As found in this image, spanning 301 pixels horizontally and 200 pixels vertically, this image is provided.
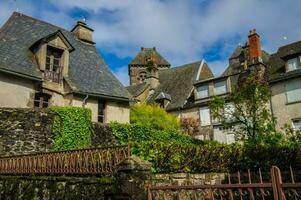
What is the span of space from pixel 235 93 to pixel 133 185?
1443cm

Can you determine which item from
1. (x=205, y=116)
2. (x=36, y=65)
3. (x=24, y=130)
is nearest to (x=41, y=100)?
(x=36, y=65)

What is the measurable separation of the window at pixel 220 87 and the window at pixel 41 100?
1586 cm

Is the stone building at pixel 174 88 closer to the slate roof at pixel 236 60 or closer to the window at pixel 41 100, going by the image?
the slate roof at pixel 236 60

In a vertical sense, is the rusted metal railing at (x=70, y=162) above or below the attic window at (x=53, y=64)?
below

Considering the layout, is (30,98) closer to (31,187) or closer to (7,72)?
(7,72)

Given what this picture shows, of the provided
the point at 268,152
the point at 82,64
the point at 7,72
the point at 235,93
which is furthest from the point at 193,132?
the point at 7,72

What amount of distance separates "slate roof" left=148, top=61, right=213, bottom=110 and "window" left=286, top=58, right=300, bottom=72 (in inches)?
403

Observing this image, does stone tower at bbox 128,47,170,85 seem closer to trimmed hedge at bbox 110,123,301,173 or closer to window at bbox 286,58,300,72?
window at bbox 286,58,300,72

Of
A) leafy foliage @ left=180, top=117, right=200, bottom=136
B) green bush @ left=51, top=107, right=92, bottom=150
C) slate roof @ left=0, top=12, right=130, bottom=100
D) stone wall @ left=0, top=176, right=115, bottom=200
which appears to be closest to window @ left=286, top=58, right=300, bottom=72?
leafy foliage @ left=180, top=117, right=200, bottom=136

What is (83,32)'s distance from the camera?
25.0 meters

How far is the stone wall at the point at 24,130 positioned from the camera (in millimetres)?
13562

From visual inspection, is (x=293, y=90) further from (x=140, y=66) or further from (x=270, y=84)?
(x=140, y=66)

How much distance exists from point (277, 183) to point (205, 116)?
2505cm

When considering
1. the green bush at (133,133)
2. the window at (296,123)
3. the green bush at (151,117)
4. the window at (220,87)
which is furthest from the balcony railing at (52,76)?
the window at (296,123)
